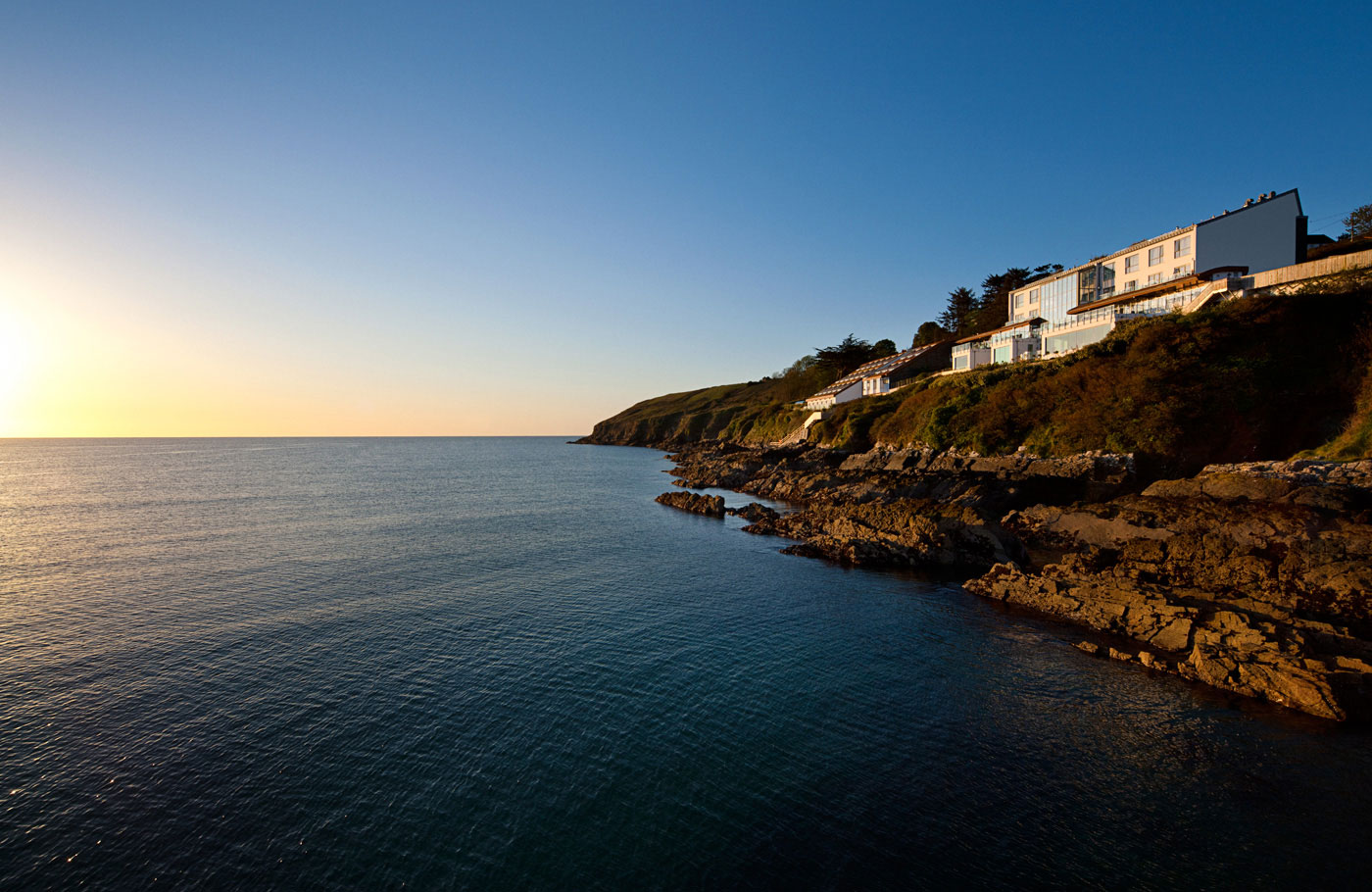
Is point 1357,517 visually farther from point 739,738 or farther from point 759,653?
point 739,738

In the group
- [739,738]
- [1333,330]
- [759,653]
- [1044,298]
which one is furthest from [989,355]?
[739,738]

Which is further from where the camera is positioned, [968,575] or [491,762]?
[968,575]

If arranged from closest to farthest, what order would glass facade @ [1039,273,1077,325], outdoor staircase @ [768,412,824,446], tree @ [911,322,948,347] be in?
glass facade @ [1039,273,1077,325] < outdoor staircase @ [768,412,824,446] < tree @ [911,322,948,347]

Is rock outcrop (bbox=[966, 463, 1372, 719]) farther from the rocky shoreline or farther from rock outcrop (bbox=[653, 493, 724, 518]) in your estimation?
rock outcrop (bbox=[653, 493, 724, 518])

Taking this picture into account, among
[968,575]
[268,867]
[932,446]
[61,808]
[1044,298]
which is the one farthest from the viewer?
[1044,298]

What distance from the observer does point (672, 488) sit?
93062mm

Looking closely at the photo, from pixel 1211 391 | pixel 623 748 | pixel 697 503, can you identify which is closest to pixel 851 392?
pixel 697 503

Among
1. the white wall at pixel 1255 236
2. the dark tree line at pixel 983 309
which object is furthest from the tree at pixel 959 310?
the white wall at pixel 1255 236

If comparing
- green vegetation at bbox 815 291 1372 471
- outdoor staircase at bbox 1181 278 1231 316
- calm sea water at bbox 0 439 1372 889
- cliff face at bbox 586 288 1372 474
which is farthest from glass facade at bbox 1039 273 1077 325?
calm sea water at bbox 0 439 1372 889

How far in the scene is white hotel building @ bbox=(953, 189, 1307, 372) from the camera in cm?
6006

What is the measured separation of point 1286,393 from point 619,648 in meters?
55.9

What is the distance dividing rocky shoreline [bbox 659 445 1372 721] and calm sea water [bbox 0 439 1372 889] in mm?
2052

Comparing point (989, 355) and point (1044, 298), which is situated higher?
point (1044, 298)

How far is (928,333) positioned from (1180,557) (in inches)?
5118
